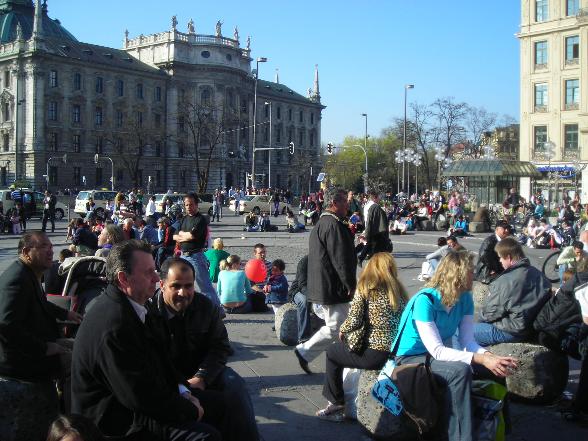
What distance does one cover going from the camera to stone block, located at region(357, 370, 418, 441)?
514 centimetres

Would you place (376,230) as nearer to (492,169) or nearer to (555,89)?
(492,169)

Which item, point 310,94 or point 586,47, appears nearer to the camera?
point 586,47

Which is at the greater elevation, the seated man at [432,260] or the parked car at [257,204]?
the parked car at [257,204]

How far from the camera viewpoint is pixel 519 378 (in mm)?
6336

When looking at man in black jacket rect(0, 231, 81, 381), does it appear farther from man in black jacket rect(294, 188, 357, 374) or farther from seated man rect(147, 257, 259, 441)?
man in black jacket rect(294, 188, 357, 374)

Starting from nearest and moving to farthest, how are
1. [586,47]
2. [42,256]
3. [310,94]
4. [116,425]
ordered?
[116,425] < [42,256] < [586,47] < [310,94]

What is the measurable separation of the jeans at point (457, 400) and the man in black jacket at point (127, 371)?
1.81 meters

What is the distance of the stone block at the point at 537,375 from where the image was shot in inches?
247

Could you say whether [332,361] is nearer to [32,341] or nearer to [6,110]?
[32,341]

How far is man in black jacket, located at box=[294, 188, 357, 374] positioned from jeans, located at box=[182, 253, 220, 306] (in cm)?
224

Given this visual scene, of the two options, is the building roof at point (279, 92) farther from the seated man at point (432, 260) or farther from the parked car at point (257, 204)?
the seated man at point (432, 260)

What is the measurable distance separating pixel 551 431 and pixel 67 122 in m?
79.6

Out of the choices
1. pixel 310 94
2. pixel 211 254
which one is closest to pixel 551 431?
pixel 211 254

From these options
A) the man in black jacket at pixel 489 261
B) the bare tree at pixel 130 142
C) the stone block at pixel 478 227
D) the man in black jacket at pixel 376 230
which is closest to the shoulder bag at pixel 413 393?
the man in black jacket at pixel 376 230
